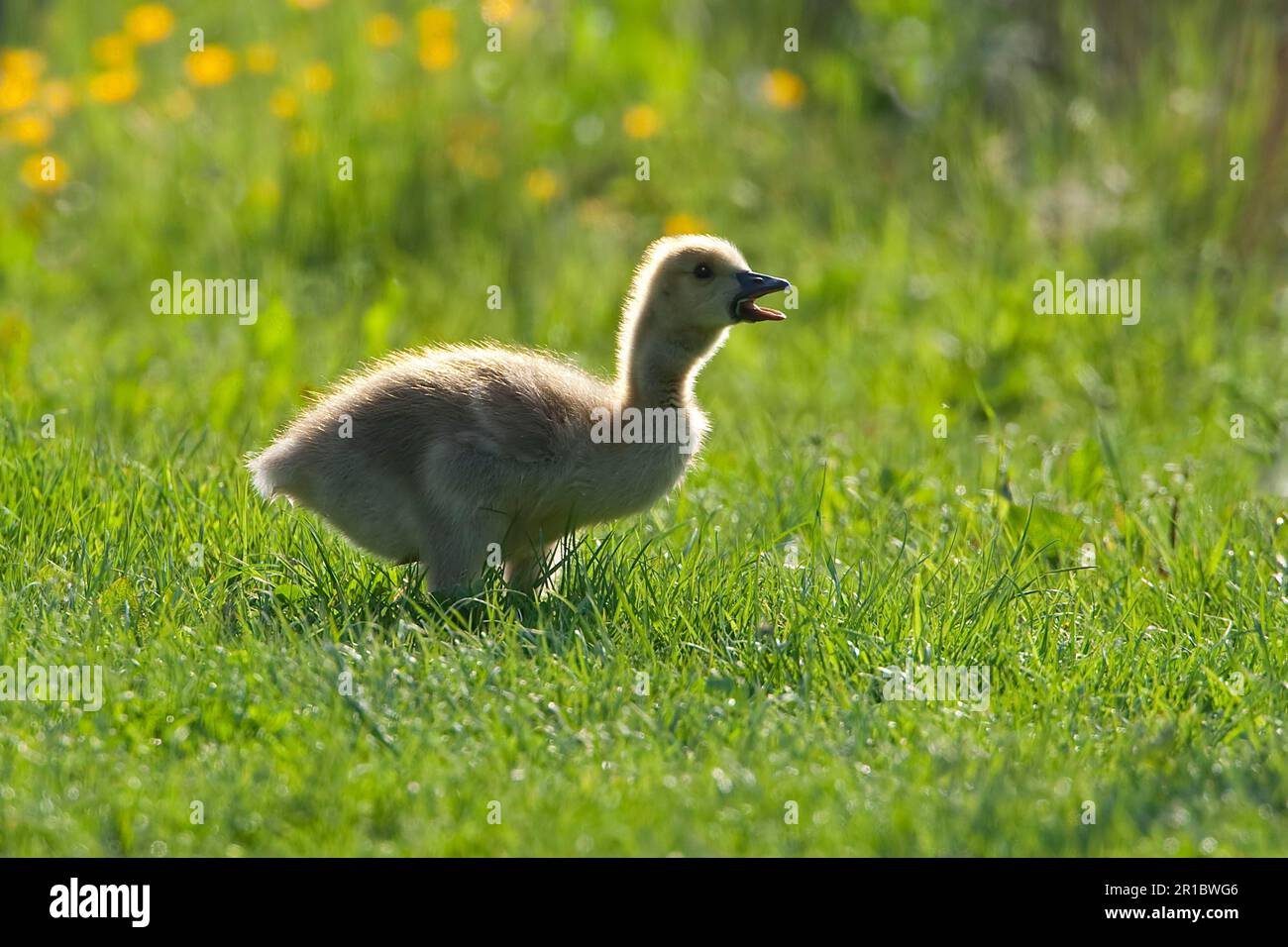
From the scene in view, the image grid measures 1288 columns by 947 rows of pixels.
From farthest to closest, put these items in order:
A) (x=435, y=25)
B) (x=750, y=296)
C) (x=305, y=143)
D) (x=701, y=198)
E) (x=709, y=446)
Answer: (x=435, y=25), (x=701, y=198), (x=305, y=143), (x=709, y=446), (x=750, y=296)

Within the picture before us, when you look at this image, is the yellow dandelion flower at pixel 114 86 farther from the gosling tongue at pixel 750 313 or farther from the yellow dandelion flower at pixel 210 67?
the gosling tongue at pixel 750 313

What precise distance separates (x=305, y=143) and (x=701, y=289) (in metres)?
5.31

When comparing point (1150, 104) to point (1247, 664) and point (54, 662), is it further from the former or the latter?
point (54, 662)

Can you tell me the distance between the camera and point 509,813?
409 cm

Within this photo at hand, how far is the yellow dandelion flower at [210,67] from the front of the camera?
431 inches

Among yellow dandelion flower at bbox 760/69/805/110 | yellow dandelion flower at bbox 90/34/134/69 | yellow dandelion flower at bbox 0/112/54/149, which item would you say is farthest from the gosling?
yellow dandelion flower at bbox 90/34/134/69

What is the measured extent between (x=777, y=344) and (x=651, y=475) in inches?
165

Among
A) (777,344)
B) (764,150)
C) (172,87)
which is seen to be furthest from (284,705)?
(172,87)

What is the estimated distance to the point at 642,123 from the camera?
35.9 ft

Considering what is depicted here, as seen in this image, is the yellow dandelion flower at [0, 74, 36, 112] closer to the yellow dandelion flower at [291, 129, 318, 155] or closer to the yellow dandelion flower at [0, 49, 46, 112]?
the yellow dandelion flower at [0, 49, 46, 112]

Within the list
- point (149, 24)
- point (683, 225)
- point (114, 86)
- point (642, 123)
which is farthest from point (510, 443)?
point (149, 24)

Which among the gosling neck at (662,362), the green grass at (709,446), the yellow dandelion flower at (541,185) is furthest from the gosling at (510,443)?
the yellow dandelion flower at (541,185)

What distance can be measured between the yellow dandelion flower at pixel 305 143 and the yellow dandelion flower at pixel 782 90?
2.92m

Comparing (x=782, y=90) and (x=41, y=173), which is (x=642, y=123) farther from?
(x=41, y=173)
